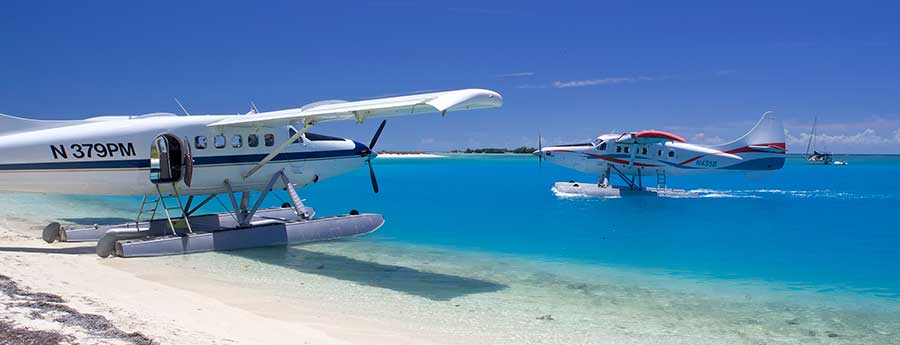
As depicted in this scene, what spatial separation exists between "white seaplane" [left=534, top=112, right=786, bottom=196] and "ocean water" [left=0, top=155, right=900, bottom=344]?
10623 mm

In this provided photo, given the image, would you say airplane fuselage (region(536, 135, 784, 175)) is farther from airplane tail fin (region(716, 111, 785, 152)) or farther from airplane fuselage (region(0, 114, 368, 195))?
airplane fuselage (region(0, 114, 368, 195))

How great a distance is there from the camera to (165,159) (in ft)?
35.2

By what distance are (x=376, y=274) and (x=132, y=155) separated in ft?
16.0

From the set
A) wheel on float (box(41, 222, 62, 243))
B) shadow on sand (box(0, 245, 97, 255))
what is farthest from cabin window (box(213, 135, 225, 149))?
wheel on float (box(41, 222, 62, 243))

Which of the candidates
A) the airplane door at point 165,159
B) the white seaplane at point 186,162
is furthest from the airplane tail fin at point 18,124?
the airplane door at point 165,159

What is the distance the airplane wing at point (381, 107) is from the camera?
7.52 m

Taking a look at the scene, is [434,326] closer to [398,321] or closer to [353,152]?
[398,321]

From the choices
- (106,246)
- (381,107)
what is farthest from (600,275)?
(106,246)

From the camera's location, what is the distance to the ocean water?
7.00m

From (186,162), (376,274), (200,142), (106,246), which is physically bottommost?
(376,274)

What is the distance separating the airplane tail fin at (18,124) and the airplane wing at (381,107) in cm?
265

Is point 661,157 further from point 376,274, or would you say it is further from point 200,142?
point 200,142

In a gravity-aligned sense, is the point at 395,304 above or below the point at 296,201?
below

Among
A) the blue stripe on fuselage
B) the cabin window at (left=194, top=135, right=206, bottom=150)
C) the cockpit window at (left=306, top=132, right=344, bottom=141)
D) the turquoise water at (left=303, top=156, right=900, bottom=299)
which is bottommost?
the turquoise water at (left=303, top=156, right=900, bottom=299)
